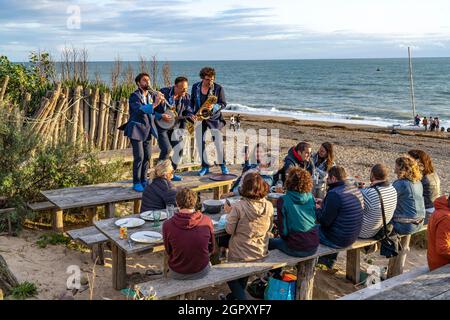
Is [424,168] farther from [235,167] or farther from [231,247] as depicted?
[235,167]

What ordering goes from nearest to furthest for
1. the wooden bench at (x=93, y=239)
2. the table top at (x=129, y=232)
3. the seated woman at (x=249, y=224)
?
the table top at (x=129, y=232) < the seated woman at (x=249, y=224) < the wooden bench at (x=93, y=239)

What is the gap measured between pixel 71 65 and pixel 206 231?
9.25 metres

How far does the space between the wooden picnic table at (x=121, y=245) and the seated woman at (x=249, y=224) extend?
28 cm

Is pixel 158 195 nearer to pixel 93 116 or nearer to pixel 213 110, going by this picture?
pixel 213 110

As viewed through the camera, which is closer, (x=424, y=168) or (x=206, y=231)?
(x=206, y=231)

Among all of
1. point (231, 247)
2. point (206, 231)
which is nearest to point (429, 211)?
point (231, 247)

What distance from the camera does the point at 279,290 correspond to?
4.47 m

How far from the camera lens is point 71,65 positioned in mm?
11906

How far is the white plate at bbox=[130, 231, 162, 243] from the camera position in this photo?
4.20 meters

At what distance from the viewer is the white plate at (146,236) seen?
4203mm

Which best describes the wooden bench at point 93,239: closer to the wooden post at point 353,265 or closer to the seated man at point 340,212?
the seated man at point 340,212

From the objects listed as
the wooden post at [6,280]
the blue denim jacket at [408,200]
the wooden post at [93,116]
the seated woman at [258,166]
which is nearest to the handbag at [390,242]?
the blue denim jacket at [408,200]

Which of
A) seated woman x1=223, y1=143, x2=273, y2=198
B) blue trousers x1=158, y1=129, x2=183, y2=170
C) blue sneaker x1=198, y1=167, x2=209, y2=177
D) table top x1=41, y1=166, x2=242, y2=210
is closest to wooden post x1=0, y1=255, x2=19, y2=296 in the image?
table top x1=41, y1=166, x2=242, y2=210
